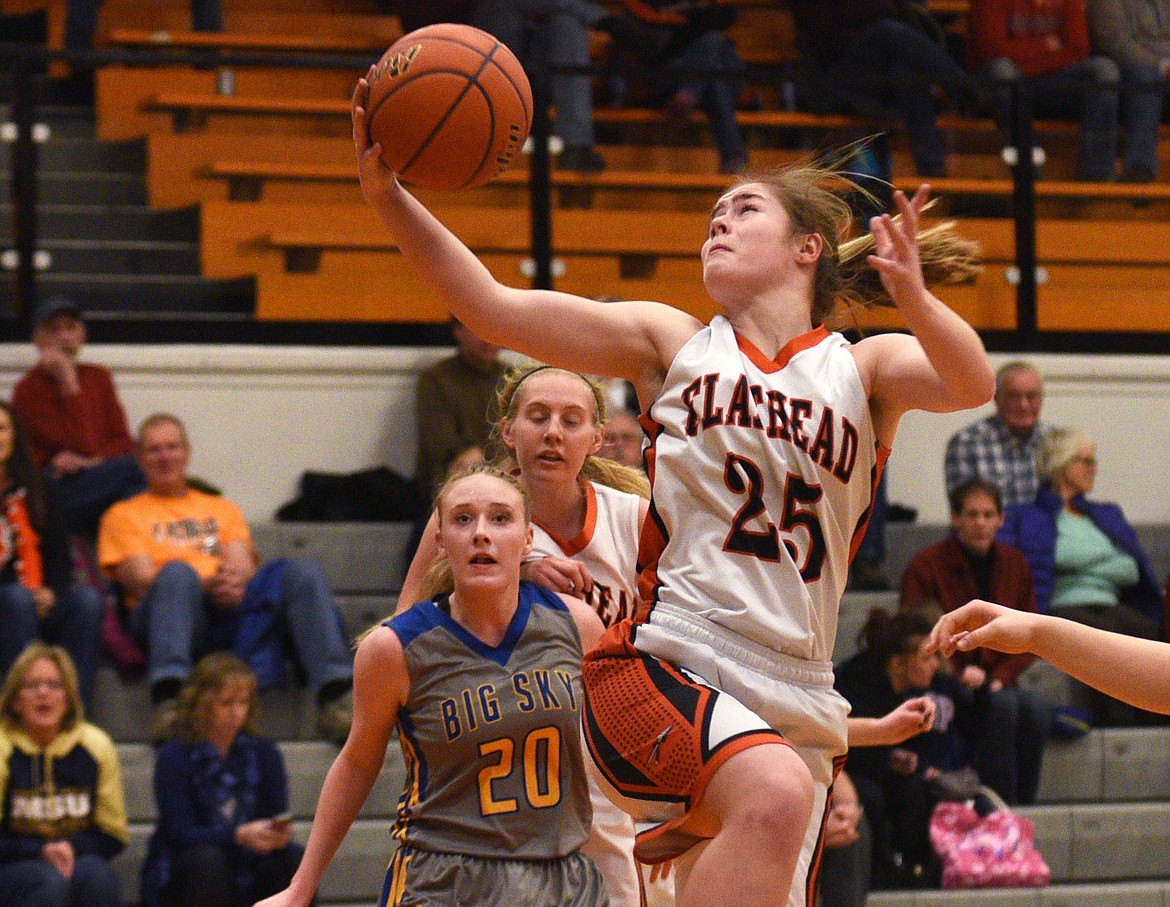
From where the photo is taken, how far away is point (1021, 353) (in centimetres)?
890

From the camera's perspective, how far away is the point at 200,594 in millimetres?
6645

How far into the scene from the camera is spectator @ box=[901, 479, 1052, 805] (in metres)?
6.93

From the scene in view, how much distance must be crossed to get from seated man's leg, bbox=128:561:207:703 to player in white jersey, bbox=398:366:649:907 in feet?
8.65

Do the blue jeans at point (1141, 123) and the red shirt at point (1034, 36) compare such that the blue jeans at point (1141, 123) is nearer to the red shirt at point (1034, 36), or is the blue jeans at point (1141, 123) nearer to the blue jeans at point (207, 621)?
the red shirt at point (1034, 36)

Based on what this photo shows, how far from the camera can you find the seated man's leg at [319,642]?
6.64 metres

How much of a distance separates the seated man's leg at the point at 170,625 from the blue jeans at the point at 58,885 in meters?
0.82

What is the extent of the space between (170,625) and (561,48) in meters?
3.77

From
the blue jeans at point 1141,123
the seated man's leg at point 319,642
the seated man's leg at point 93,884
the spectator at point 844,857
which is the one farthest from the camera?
the blue jeans at point 1141,123

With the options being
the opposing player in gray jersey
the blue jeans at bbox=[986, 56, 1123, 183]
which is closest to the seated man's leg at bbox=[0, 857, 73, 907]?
the opposing player in gray jersey

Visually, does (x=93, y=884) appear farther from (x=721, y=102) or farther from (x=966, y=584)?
(x=721, y=102)

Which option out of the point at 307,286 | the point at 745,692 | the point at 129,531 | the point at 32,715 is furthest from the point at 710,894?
the point at 307,286

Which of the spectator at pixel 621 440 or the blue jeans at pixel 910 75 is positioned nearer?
the spectator at pixel 621 440

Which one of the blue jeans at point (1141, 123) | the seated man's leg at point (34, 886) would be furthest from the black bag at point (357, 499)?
the blue jeans at point (1141, 123)

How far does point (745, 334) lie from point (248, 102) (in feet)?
18.4
